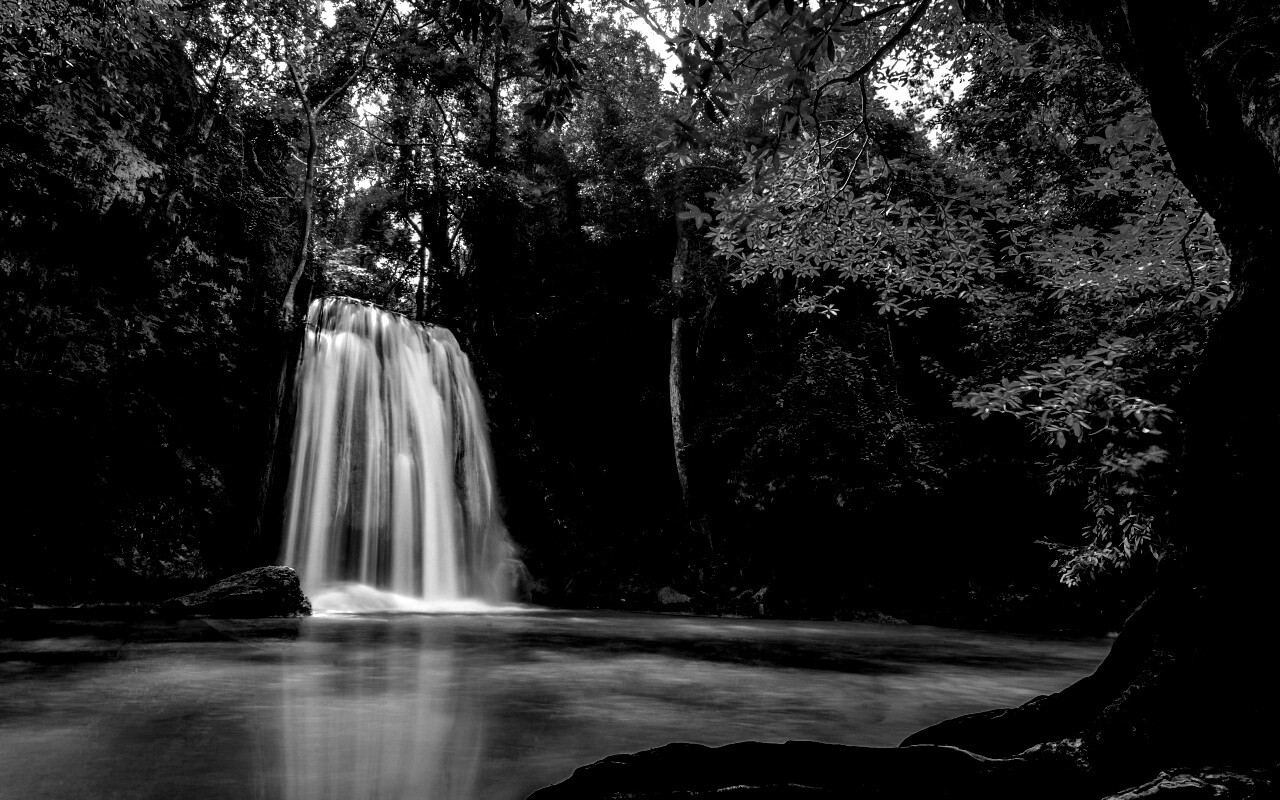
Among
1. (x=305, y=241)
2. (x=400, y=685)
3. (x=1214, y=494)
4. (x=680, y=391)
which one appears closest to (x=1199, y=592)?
(x=1214, y=494)

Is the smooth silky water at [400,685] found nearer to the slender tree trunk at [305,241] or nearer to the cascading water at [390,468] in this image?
the cascading water at [390,468]

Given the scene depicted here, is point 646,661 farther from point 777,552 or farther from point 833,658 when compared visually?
point 777,552

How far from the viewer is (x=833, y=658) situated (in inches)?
287

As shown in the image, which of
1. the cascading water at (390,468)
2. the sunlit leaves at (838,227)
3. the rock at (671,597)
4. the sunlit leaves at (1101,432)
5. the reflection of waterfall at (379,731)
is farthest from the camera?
the rock at (671,597)

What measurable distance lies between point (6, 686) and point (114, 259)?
9.01 m

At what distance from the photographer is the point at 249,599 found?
382 inches

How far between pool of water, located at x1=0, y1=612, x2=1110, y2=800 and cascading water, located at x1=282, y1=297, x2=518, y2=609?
189 inches

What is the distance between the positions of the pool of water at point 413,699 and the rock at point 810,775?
826mm

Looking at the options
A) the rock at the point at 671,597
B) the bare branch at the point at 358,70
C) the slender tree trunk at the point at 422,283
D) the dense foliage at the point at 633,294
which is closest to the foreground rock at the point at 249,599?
the dense foliage at the point at 633,294

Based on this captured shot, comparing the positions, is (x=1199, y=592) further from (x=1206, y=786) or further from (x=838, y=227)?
(x=838, y=227)

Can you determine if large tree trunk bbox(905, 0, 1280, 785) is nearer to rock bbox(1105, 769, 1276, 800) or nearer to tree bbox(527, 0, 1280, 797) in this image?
tree bbox(527, 0, 1280, 797)

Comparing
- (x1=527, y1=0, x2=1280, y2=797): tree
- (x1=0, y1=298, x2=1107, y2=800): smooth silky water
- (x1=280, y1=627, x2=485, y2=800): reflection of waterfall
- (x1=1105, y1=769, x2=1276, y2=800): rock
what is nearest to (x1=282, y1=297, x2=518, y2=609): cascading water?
(x1=0, y1=298, x2=1107, y2=800): smooth silky water

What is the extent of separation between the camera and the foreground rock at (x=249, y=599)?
9.48m

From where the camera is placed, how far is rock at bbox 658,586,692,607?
14.5 metres
